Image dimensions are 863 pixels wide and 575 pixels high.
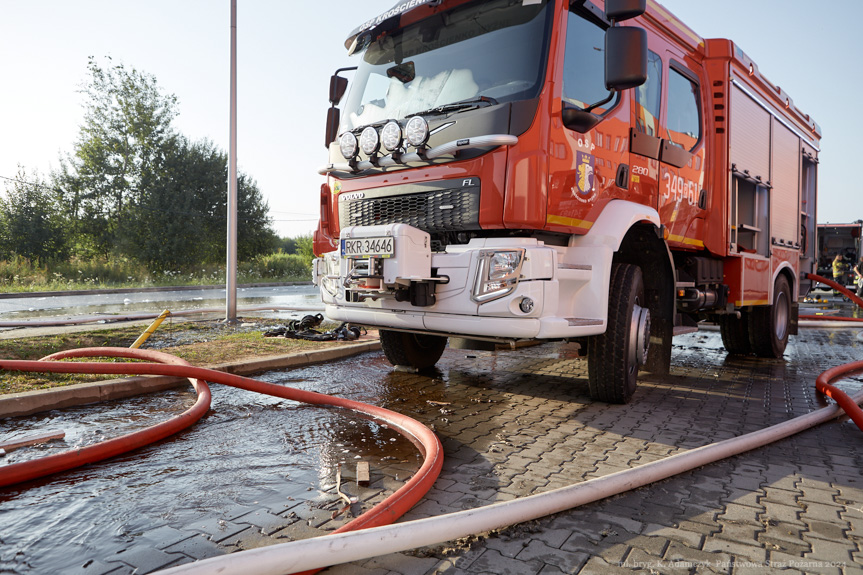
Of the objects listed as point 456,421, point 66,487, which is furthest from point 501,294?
point 66,487

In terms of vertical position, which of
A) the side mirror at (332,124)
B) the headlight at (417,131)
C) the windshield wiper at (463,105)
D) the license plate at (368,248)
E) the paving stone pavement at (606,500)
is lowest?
the paving stone pavement at (606,500)

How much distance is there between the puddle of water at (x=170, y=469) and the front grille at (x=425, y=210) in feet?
4.89

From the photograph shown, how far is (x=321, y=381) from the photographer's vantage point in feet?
18.2

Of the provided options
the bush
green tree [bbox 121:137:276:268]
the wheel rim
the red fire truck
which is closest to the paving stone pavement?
the wheel rim

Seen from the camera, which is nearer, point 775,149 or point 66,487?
point 66,487

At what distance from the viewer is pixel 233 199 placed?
1013 cm

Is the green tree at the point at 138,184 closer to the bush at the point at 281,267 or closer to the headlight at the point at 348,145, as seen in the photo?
the bush at the point at 281,267

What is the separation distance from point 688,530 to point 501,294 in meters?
1.88

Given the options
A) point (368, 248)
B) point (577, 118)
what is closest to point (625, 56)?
point (577, 118)

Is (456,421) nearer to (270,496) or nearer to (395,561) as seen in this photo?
(270,496)

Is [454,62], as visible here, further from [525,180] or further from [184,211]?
[184,211]

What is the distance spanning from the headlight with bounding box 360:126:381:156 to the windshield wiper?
427mm

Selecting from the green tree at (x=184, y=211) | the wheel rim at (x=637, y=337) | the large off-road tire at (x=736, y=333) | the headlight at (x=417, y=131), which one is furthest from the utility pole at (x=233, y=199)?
the green tree at (x=184, y=211)

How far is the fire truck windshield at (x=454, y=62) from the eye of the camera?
4.18 m
